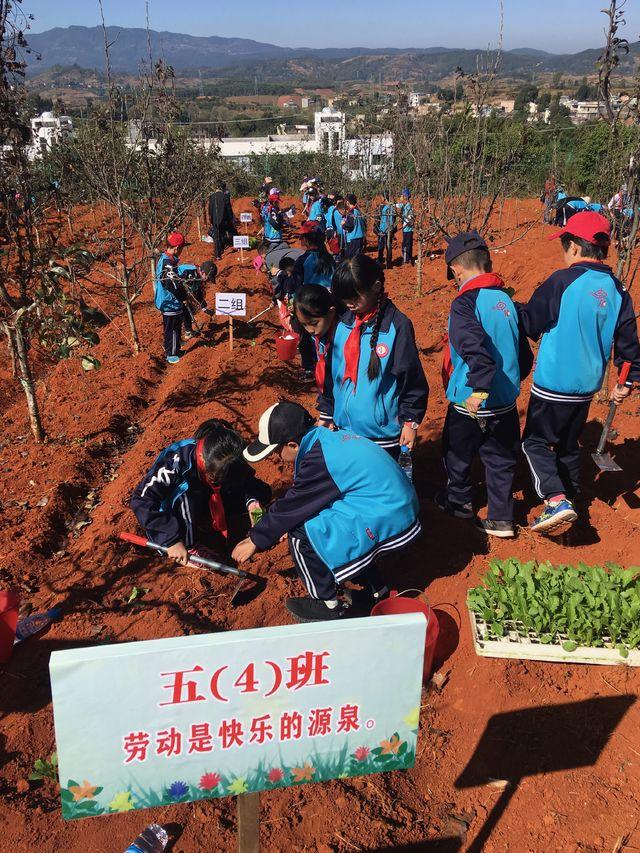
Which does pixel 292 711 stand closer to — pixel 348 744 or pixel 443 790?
pixel 348 744

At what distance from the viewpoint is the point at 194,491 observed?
352cm

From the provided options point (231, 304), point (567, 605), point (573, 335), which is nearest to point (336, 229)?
point (231, 304)

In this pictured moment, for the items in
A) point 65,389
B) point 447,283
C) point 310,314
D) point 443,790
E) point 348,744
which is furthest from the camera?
point 447,283

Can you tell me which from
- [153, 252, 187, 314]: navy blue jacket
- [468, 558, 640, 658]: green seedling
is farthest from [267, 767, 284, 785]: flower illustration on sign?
[153, 252, 187, 314]: navy blue jacket

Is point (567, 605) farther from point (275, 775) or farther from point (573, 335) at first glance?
point (275, 775)

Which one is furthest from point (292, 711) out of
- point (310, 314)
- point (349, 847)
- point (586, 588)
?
point (310, 314)

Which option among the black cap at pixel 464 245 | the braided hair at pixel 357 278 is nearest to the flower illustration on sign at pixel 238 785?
the braided hair at pixel 357 278

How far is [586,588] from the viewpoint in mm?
2807

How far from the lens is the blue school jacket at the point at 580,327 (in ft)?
10.6

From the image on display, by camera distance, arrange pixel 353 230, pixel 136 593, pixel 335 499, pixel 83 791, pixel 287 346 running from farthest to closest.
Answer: pixel 353 230 → pixel 287 346 → pixel 136 593 → pixel 335 499 → pixel 83 791

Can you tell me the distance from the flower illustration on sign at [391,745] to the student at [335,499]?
3.61ft

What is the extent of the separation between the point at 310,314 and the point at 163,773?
246 cm

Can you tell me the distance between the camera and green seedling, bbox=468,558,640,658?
108 inches

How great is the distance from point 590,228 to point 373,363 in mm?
1364
